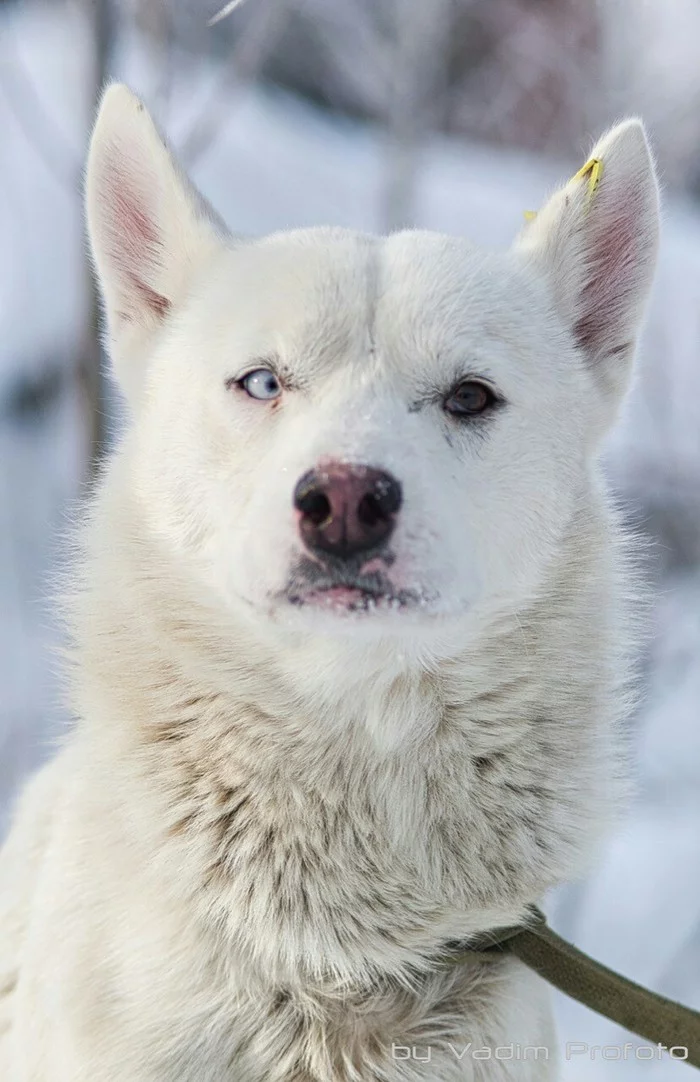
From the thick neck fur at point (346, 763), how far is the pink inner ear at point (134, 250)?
23.3 inches

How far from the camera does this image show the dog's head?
2.07 metres

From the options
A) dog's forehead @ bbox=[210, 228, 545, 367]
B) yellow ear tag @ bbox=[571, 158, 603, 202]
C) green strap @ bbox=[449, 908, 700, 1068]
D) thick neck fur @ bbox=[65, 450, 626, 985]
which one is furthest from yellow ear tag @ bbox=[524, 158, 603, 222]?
green strap @ bbox=[449, 908, 700, 1068]

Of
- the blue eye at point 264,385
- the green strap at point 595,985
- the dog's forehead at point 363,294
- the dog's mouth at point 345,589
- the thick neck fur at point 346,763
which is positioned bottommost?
the green strap at point 595,985

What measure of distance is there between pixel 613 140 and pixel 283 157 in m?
10.6

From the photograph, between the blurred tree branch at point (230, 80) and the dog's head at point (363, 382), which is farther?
the blurred tree branch at point (230, 80)

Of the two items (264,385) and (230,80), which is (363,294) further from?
(230,80)

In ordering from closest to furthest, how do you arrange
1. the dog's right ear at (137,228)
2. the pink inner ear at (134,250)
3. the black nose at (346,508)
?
the black nose at (346,508), the dog's right ear at (137,228), the pink inner ear at (134,250)

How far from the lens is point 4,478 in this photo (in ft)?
29.3

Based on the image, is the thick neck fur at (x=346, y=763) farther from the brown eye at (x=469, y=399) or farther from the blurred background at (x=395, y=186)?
the blurred background at (x=395, y=186)

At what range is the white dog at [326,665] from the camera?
2.19 m

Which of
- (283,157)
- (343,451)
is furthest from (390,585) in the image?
(283,157)

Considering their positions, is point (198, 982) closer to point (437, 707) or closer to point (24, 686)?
point (437, 707)

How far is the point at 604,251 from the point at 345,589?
1347 mm

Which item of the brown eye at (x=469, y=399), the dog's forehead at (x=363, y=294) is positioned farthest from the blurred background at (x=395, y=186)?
the brown eye at (x=469, y=399)
